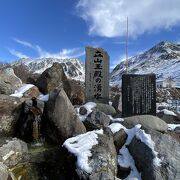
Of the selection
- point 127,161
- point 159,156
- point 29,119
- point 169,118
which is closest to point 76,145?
point 127,161

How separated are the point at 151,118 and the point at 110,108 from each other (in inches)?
107

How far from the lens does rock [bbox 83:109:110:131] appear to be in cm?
1149

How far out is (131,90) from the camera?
14.0 m

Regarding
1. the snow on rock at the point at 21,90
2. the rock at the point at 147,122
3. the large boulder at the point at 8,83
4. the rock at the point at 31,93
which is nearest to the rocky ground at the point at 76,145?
the rock at the point at 147,122

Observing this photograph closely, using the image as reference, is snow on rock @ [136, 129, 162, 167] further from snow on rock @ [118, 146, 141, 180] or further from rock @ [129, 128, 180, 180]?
snow on rock @ [118, 146, 141, 180]

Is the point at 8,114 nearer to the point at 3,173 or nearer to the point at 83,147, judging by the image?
the point at 3,173

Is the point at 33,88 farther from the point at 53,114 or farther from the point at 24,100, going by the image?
the point at 53,114

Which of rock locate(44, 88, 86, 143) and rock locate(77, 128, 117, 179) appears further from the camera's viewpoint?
rock locate(44, 88, 86, 143)

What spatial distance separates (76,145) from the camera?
9.15 metres

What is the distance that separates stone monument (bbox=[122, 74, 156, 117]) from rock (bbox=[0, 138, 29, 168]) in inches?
212

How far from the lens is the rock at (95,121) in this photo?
11492 mm

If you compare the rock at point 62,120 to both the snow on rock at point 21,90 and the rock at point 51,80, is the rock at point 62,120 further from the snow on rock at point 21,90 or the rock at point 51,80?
the rock at point 51,80

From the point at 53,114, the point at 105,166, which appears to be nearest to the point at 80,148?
the point at 105,166

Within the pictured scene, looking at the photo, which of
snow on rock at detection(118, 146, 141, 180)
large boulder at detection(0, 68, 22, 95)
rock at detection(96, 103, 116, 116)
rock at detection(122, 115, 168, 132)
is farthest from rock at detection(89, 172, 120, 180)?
large boulder at detection(0, 68, 22, 95)
